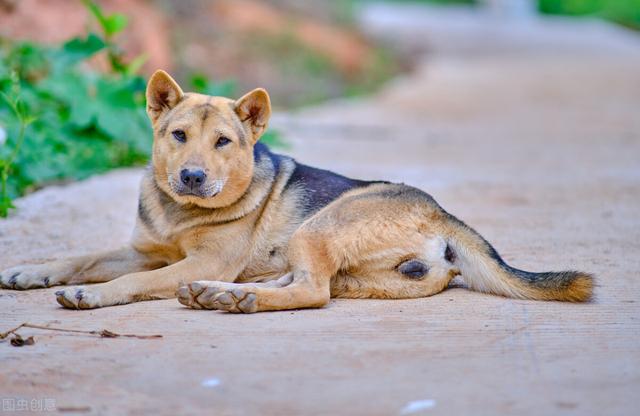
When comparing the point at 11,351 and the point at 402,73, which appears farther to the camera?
the point at 402,73

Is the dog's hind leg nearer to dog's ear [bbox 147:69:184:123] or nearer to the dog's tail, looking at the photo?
dog's ear [bbox 147:69:184:123]

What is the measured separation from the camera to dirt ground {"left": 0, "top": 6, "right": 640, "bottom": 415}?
3787mm

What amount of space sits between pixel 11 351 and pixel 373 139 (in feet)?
30.4

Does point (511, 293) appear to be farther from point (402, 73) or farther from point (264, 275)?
point (402, 73)

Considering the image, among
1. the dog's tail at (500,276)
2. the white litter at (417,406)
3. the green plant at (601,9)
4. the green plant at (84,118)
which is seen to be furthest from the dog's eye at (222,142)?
the green plant at (601,9)

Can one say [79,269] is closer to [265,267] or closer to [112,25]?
[265,267]

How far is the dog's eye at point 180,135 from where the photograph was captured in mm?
5422

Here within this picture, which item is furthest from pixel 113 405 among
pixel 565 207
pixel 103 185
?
pixel 565 207

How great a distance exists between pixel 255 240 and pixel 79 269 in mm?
1030

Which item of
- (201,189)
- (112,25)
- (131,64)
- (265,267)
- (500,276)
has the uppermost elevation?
(112,25)

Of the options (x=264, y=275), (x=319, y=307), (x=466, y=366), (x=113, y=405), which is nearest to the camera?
(x=113, y=405)

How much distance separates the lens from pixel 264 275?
5.57m

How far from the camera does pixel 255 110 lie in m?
5.70

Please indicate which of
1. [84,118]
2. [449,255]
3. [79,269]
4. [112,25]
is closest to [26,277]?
[79,269]
